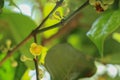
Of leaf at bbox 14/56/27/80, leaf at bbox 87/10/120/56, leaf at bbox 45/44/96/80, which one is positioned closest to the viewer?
leaf at bbox 87/10/120/56

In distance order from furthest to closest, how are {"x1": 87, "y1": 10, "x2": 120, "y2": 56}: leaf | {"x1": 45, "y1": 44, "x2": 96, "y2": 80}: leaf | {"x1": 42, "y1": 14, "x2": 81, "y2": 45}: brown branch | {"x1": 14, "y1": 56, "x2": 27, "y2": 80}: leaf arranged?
{"x1": 42, "y1": 14, "x2": 81, "y2": 45}: brown branch < {"x1": 14, "y1": 56, "x2": 27, "y2": 80}: leaf < {"x1": 45, "y1": 44, "x2": 96, "y2": 80}: leaf < {"x1": 87, "y1": 10, "x2": 120, "y2": 56}: leaf

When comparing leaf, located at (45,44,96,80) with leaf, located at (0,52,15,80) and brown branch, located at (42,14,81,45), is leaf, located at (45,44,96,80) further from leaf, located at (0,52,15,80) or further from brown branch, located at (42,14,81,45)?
brown branch, located at (42,14,81,45)

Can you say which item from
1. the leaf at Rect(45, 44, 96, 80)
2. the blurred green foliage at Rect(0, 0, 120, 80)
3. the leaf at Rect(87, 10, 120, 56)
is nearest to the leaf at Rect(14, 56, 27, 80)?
the blurred green foliage at Rect(0, 0, 120, 80)

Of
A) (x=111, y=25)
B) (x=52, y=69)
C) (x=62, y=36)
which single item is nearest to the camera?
(x=111, y=25)

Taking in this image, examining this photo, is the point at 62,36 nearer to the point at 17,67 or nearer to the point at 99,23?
the point at 17,67

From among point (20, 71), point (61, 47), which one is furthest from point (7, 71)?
point (61, 47)

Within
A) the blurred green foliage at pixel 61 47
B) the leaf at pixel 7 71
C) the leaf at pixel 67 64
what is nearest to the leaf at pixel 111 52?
the blurred green foliage at pixel 61 47

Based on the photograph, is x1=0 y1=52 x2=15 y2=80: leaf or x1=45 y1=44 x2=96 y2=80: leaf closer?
x1=45 y1=44 x2=96 y2=80: leaf

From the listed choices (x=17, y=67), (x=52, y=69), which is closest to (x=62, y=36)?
(x=17, y=67)
